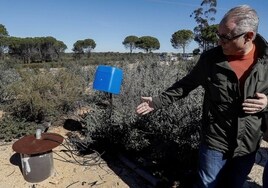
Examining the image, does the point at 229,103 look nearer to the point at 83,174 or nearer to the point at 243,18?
the point at 243,18

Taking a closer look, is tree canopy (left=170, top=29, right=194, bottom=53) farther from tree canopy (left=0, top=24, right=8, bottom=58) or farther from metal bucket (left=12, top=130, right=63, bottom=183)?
metal bucket (left=12, top=130, right=63, bottom=183)

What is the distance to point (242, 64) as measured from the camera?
1.99m

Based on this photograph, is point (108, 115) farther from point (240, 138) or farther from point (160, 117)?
point (240, 138)

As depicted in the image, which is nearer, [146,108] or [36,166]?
[146,108]

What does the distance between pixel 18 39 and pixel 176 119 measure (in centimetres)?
4495

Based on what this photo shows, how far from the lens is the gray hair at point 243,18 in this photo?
1830 millimetres

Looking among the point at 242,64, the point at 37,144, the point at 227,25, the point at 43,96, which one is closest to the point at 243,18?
the point at 227,25

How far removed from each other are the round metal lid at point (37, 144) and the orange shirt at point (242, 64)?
2487 millimetres

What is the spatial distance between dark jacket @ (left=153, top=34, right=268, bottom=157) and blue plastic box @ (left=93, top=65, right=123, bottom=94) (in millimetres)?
2252

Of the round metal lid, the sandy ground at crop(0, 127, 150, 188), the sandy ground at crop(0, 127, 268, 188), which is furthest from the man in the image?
the round metal lid

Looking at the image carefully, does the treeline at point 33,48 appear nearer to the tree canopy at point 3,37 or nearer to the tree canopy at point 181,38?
the tree canopy at point 3,37

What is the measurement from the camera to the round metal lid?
11.7ft

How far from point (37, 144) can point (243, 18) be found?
285 centimetres

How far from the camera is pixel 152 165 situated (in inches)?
158
